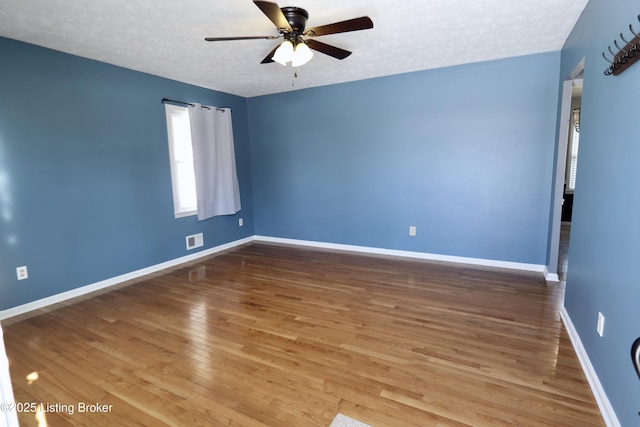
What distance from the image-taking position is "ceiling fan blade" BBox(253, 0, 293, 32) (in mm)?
1818

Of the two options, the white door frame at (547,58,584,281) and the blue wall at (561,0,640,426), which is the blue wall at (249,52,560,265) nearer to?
the white door frame at (547,58,584,281)

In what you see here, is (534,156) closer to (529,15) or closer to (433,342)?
(529,15)

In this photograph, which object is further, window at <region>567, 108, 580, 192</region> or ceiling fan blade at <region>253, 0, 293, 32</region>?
window at <region>567, 108, 580, 192</region>

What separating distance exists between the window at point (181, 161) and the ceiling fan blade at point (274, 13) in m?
2.53

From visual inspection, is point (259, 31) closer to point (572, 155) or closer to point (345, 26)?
point (345, 26)

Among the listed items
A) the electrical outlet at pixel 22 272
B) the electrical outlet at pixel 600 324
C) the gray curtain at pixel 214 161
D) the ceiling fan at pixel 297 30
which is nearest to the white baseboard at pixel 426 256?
the gray curtain at pixel 214 161

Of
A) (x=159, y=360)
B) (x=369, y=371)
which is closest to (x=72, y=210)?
(x=159, y=360)

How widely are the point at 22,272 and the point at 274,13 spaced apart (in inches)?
126

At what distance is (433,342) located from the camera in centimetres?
229

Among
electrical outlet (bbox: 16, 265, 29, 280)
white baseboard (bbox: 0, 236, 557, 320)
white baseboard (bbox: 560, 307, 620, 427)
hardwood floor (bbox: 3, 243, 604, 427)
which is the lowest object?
hardwood floor (bbox: 3, 243, 604, 427)

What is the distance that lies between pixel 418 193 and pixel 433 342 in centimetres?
231

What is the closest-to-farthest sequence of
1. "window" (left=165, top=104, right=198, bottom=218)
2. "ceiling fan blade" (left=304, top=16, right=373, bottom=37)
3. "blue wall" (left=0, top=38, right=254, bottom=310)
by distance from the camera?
"ceiling fan blade" (left=304, top=16, right=373, bottom=37), "blue wall" (left=0, top=38, right=254, bottom=310), "window" (left=165, top=104, right=198, bottom=218)

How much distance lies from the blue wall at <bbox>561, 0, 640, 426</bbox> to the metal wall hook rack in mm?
35

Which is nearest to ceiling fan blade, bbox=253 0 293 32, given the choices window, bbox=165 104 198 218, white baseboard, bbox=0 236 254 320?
window, bbox=165 104 198 218
